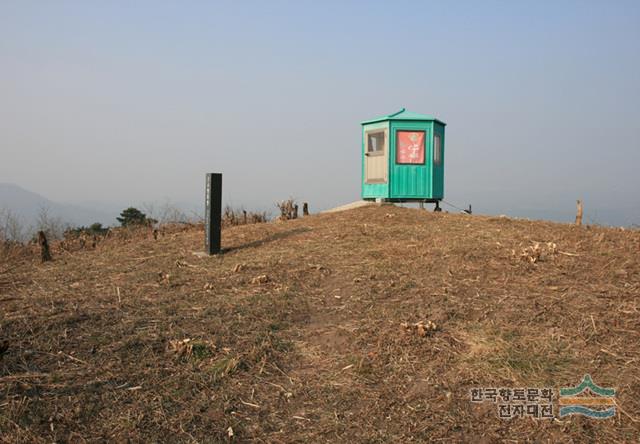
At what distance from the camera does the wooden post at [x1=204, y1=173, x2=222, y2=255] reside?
9133mm

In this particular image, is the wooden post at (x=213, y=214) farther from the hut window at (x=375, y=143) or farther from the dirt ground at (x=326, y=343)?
the hut window at (x=375, y=143)

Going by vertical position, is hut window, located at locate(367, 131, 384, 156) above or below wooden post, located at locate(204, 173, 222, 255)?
above

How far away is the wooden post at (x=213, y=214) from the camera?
9.13 m

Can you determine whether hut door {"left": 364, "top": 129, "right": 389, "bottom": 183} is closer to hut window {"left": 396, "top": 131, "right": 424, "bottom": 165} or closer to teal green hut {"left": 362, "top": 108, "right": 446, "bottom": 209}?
teal green hut {"left": 362, "top": 108, "right": 446, "bottom": 209}

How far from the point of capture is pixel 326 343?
5.12 metres

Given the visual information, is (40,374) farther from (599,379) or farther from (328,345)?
(599,379)

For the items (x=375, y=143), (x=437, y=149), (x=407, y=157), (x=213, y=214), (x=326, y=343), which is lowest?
(x=326, y=343)

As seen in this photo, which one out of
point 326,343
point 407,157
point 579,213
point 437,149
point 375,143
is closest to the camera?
point 326,343

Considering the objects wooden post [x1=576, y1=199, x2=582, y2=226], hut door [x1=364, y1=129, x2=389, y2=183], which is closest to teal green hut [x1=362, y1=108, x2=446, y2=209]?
hut door [x1=364, y1=129, x2=389, y2=183]

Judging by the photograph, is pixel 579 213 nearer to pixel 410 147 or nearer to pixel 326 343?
pixel 410 147

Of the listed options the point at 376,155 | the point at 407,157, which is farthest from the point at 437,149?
the point at 376,155

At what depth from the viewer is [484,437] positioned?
3.58m

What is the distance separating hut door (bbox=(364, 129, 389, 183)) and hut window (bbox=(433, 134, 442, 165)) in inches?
53.2

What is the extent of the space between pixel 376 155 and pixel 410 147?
0.99 m
